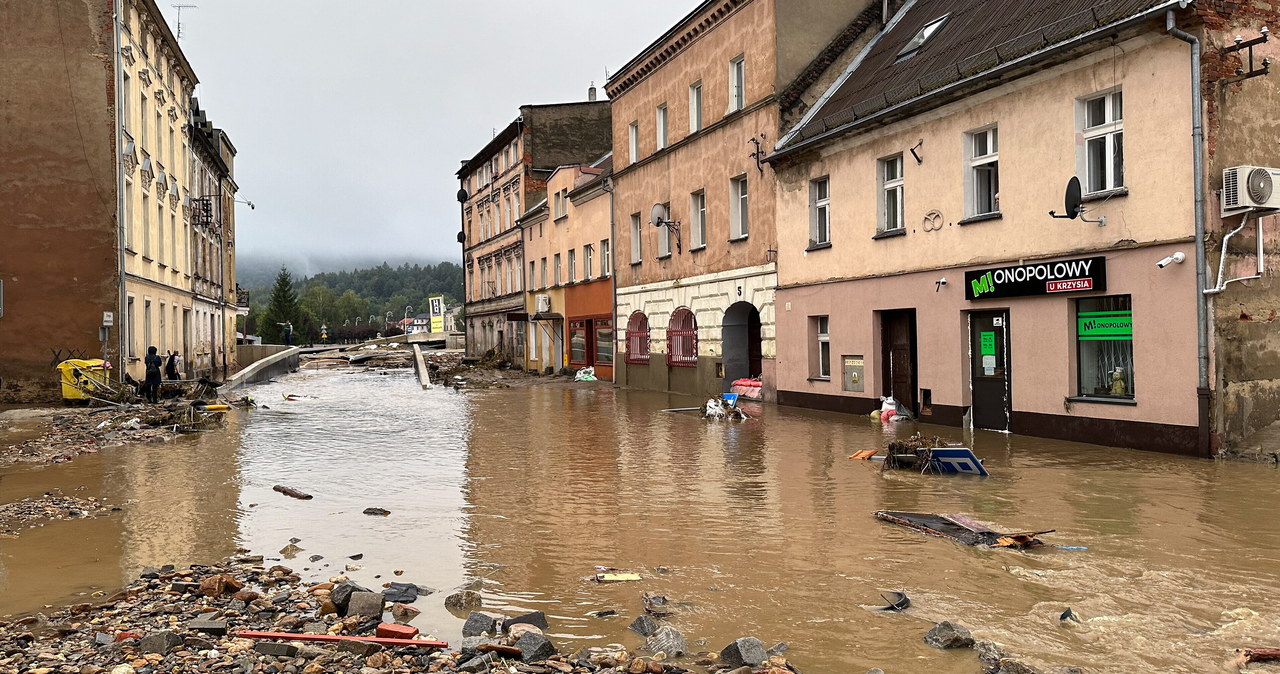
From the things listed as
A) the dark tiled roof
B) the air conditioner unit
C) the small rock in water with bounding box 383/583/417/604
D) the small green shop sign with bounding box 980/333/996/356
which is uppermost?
the dark tiled roof

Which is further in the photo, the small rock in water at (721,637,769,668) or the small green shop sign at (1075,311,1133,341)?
the small green shop sign at (1075,311,1133,341)

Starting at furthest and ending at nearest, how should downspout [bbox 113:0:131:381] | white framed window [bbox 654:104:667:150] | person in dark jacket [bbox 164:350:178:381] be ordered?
white framed window [bbox 654:104:667:150] < person in dark jacket [bbox 164:350:178:381] < downspout [bbox 113:0:131:381]

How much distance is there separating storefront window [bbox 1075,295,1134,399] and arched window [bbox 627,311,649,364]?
17.9m

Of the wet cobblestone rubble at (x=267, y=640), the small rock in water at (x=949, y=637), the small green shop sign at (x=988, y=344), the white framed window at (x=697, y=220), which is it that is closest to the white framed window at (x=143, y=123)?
the white framed window at (x=697, y=220)

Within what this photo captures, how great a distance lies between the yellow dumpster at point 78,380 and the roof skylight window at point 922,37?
67.1ft

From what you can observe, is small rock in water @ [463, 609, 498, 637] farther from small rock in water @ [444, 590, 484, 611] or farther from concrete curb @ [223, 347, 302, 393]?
concrete curb @ [223, 347, 302, 393]

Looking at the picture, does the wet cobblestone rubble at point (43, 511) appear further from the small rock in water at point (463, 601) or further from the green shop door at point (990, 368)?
the green shop door at point (990, 368)

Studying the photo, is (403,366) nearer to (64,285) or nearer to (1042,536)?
(64,285)

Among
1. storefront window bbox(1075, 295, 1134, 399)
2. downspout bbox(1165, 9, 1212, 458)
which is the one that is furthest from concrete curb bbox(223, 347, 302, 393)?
downspout bbox(1165, 9, 1212, 458)

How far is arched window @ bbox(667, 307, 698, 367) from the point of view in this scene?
1100 inches

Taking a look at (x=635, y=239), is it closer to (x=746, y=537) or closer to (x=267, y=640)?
(x=746, y=537)

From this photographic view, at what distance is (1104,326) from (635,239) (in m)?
19.9

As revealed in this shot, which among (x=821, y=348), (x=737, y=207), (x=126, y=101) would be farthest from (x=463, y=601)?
(x=126, y=101)

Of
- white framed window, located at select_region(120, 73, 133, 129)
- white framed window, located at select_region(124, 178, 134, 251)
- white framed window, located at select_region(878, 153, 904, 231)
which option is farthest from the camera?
white framed window, located at select_region(124, 178, 134, 251)
